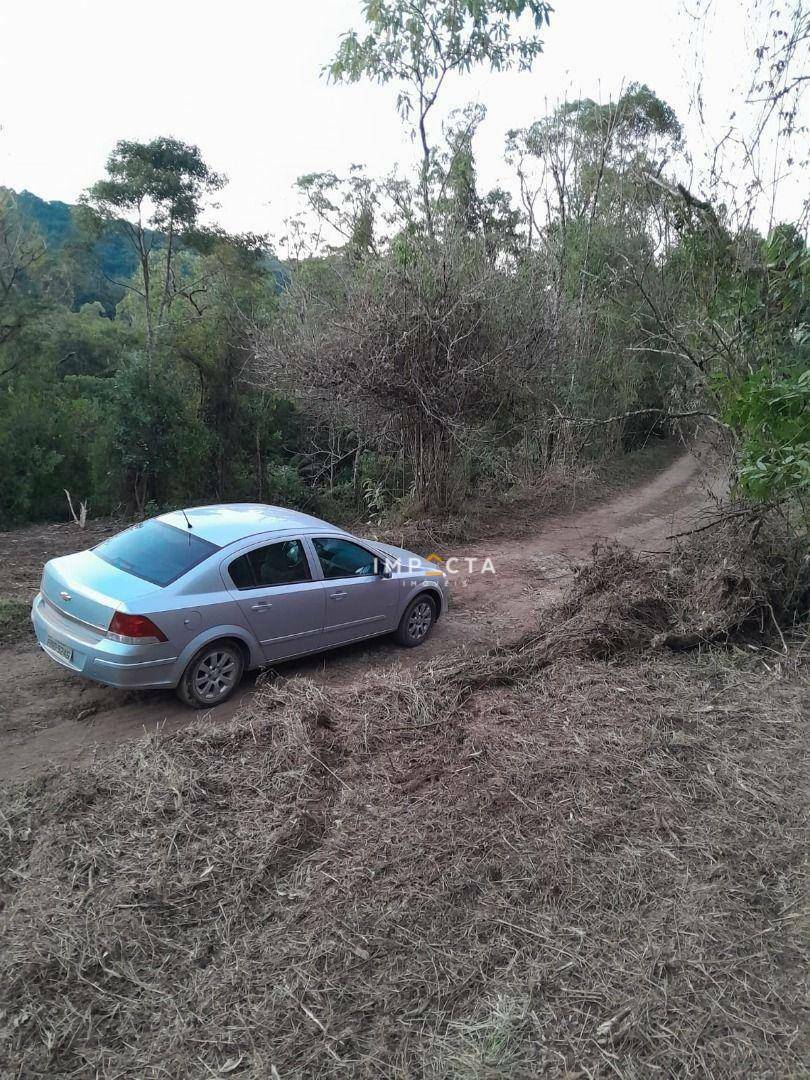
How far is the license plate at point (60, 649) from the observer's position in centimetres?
539

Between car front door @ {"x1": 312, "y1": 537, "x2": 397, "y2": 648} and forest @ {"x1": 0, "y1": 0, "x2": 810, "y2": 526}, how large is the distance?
3.36 m

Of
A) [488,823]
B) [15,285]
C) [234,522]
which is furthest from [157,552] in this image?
[15,285]

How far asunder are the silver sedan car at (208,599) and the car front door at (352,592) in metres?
0.01

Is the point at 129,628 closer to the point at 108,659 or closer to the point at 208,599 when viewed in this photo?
the point at 108,659

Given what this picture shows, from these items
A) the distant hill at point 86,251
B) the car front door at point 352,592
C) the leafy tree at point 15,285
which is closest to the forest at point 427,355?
the leafy tree at point 15,285

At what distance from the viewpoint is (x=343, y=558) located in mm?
6832

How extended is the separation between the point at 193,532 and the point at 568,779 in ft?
12.0

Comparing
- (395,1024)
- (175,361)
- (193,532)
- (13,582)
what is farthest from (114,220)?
(395,1024)

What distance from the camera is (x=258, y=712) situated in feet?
15.5

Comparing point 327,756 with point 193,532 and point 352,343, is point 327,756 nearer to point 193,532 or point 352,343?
point 193,532

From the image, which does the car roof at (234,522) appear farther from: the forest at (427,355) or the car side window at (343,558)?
the forest at (427,355)

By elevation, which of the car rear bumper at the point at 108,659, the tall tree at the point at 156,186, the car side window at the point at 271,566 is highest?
the tall tree at the point at 156,186

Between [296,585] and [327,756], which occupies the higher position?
[296,585]

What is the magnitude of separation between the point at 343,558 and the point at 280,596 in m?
0.91
